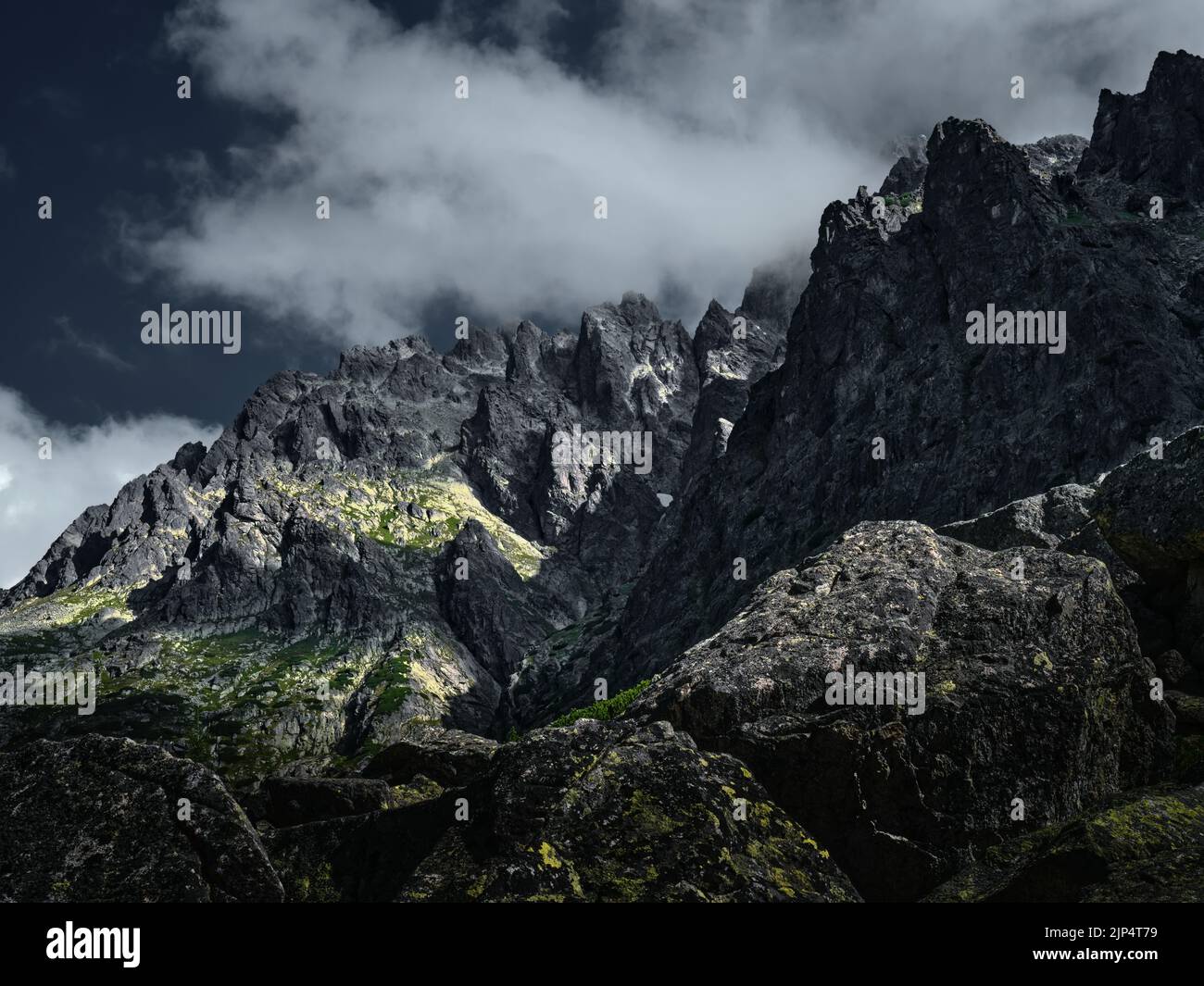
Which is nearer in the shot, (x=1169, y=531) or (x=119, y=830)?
(x=119, y=830)

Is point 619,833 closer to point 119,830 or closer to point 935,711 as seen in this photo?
point 935,711

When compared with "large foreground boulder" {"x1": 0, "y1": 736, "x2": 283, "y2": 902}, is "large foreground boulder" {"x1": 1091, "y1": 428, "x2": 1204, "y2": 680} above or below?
above

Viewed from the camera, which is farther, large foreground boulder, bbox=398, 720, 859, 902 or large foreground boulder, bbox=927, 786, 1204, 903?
large foreground boulder, bbox=398, 720, 859, 902

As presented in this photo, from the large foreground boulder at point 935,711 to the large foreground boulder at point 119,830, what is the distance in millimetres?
10456

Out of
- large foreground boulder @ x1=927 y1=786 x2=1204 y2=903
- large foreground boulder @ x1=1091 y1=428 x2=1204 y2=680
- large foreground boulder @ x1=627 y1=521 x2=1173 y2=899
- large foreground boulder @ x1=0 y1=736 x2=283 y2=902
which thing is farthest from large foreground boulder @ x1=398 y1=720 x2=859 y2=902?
large foreground boulder @ x1=1091 y1=428 x2=1204 y2=680

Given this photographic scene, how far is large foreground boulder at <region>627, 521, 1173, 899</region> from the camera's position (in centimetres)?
1942

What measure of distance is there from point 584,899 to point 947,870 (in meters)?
8.33

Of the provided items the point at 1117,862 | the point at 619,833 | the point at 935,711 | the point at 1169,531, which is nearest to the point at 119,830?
the point at 619,833

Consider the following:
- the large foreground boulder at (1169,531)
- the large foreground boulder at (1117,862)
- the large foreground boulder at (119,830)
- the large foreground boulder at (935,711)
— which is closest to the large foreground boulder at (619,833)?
the large foreground boulder at (935,711)

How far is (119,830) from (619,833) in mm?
8933

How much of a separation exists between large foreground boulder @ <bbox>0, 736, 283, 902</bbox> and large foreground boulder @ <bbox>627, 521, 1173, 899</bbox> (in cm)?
1046

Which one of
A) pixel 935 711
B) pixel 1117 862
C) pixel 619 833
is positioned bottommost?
pixel 1117 862

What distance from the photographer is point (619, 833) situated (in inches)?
646

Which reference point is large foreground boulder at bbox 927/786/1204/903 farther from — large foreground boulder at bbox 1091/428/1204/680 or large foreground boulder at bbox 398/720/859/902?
large foreground boulder at bbox 1091/428/1204/680
